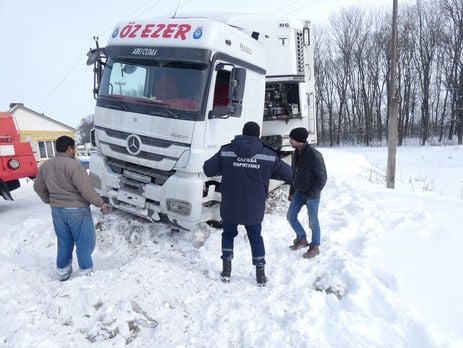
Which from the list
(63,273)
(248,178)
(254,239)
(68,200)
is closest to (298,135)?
(248,178)

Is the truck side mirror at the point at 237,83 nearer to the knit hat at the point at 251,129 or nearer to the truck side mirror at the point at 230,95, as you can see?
the truck side mirror at the point at 230,95

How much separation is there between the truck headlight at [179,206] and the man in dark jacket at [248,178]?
938 millimetres

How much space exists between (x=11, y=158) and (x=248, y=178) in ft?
19.0

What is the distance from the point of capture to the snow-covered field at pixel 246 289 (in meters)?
2.84

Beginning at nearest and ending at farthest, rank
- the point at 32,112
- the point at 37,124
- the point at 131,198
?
1. the point at 131,198
2. the point at 32,112
3. the point at 37,124

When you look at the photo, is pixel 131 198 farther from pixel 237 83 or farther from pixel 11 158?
pixel 11 158

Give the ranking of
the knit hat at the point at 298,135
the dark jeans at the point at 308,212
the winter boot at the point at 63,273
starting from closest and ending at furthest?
the winter boot at the point at 63,273
the knit hat at the point at 298,135
the dark jeans at the point at 308,212

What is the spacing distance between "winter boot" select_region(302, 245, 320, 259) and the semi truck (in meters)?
1.57

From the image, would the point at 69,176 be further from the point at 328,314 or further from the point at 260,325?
the point at 328,314

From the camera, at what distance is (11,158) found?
6812 mm

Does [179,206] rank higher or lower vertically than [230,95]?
lower

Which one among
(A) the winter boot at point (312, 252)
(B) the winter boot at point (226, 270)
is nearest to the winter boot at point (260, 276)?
(B) the winter boot at point (226, 270)

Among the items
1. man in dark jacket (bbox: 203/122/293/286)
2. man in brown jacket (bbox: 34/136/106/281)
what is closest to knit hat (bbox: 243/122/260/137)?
man in dark jacket (bbox: 203/122/293/286)

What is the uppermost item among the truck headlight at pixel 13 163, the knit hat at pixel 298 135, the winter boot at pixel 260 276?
the knit hat at pixel 298 135
